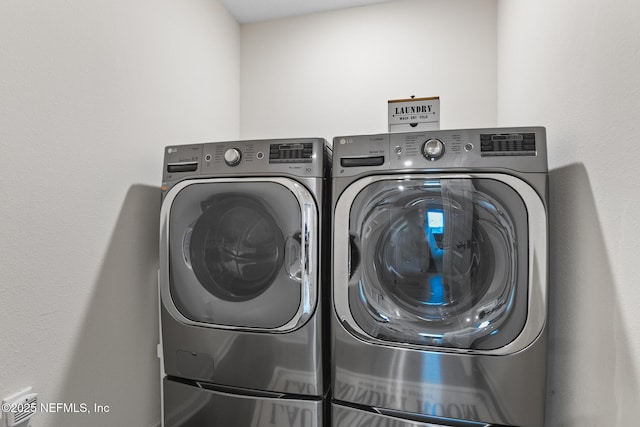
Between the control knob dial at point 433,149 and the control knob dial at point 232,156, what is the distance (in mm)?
655

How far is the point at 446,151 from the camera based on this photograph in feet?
3.48

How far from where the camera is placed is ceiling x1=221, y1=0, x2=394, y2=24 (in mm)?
2012

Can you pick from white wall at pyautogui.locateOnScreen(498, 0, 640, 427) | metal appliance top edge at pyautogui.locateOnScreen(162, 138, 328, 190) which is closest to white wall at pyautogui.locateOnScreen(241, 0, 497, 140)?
white wall at pyautogui.locateOnScreen(498, 0, 640, 427)

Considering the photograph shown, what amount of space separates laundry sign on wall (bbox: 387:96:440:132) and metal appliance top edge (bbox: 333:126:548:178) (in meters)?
0.24

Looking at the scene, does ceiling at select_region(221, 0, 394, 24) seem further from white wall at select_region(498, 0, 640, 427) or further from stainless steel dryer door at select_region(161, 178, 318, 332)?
stainless steel dryer door at select_region(161, 178, 318, 332)

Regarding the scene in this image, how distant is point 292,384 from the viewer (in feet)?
3.83

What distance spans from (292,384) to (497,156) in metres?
1.02

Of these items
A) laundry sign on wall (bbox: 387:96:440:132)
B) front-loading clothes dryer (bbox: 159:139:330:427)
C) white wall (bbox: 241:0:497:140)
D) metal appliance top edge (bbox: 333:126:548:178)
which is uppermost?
white wall (bbox: 241:0:497:140)

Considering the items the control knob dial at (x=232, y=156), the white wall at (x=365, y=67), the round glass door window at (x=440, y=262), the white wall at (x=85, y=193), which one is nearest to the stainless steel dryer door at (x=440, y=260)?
the round glass door window at (x=440, y=262)

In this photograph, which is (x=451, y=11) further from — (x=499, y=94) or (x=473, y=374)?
(x=473, y=374)

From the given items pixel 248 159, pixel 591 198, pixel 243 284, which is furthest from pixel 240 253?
pixel 591 198

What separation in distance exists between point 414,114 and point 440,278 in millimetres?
650

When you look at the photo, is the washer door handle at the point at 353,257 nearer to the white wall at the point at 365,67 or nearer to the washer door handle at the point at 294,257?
the washer door handle at the point at 294,257

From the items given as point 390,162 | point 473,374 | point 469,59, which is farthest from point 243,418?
point 469,59
